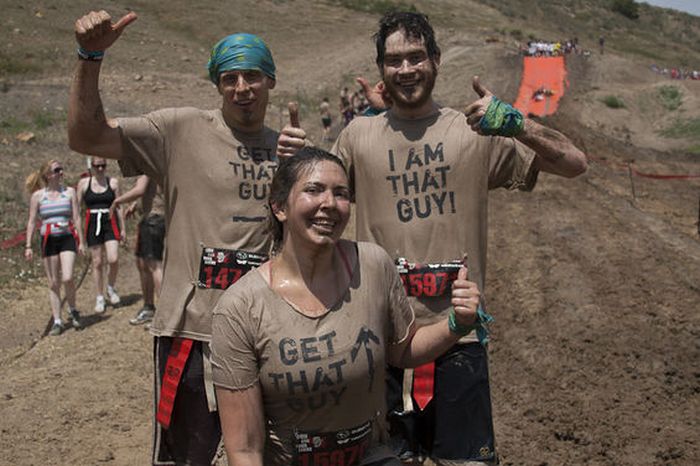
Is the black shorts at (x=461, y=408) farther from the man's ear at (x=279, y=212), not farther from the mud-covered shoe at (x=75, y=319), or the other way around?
the mud-covered shoe at (x=75, y=319)

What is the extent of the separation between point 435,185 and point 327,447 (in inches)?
50.1

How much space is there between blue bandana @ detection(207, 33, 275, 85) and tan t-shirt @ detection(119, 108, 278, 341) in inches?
9.7

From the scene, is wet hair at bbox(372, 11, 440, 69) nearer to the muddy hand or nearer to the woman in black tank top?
the muddy hand

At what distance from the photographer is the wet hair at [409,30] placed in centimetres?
345

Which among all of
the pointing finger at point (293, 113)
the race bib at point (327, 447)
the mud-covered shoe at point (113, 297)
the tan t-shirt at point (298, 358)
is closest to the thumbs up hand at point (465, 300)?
the tan t-shirt at point (298, 358)

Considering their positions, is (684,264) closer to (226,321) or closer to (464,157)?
(464,157)

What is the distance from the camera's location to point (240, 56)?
11.2ft

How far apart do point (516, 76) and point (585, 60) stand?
9414 mm

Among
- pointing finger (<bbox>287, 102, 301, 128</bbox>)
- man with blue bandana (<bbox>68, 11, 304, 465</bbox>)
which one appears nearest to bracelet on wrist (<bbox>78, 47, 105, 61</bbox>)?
man with blue bandana (<bbox>68, 11, 304, 465</bbox>)

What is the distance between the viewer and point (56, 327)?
9.12 metres

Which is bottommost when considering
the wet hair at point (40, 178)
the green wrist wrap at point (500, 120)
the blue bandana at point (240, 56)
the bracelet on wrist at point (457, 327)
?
the bracelet on wrist at point (457, 327)

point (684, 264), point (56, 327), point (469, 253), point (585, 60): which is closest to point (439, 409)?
point (469, 253)

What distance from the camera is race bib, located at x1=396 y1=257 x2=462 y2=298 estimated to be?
11.1 feet

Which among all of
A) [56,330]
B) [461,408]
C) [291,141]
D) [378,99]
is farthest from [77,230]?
[461,408]
